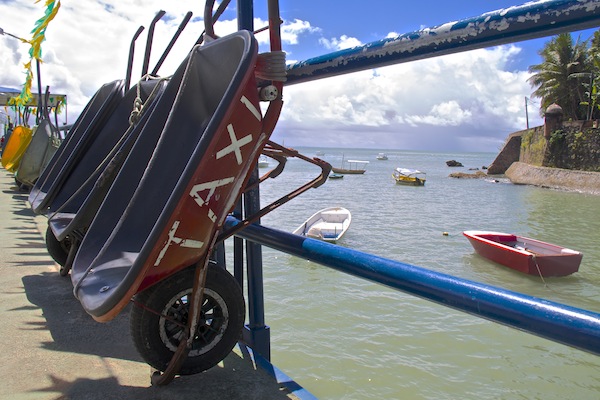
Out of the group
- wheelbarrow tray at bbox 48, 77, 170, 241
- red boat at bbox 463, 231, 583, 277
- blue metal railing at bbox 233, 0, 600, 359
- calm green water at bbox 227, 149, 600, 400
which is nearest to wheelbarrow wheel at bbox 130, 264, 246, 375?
blue metal railing at bbox 233, 0, 600, 359

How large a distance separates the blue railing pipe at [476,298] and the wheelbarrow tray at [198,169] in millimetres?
381

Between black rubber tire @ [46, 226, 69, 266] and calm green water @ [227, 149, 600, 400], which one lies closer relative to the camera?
black rubber tire @ [46, 226, 69, 266]

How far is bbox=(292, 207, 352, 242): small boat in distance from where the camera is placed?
1566 centimetres

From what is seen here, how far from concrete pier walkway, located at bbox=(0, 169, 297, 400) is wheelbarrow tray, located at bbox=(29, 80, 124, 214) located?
0.65 m

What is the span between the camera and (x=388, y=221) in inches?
872

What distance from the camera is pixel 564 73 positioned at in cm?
4056

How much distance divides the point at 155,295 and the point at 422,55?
1.22 meters

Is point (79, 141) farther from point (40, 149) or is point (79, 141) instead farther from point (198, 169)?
point (40, 149)

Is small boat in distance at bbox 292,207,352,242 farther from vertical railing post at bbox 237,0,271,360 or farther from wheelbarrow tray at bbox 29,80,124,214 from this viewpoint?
vertical railing post at bbox 237,0,271,360

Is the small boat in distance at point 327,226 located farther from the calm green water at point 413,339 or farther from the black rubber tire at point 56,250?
the black rubber tire at point 56,250

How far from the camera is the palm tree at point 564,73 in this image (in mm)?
39750

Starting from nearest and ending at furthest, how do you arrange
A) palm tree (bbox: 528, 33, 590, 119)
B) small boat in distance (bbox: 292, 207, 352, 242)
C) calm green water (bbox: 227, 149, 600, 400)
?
1. calm green water (bbox: 227, 149, 600, 400)
2. small boat in distance (bbox: 292, 207, 352, 242)
3. palm tree (bbox: 528, 33, 590, 119)

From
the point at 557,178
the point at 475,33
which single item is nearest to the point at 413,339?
the point at 475,33

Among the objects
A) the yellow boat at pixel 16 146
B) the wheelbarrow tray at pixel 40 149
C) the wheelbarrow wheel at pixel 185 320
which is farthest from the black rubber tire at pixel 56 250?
the yellow boat at pixel 16 146
